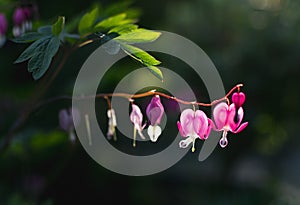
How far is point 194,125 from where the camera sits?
1131mm

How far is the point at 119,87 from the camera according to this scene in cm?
221

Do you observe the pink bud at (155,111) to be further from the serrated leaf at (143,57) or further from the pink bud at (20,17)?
the pink bud at (20,17)

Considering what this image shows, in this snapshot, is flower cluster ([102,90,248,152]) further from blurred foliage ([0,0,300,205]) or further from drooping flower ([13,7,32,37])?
blurred foliage ([0,0,300,205])

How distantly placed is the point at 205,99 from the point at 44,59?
1.47m

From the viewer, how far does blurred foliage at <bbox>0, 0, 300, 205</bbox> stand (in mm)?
2197

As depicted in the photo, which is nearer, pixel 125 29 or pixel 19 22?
pixel 125 29

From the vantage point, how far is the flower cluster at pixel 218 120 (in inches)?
43.6

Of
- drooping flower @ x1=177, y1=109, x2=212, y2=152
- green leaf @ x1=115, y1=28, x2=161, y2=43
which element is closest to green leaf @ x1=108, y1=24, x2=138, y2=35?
green leaf @ x1=115, y1=28, x2=161, y2=43

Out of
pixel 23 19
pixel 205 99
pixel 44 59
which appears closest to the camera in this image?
pixel 44 59

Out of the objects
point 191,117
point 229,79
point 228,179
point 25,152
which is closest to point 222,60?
point 229,79

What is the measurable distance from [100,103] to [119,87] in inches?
4.8

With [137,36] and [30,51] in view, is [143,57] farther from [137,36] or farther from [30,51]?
[30,51]

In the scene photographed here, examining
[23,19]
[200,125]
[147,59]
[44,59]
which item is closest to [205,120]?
[200,125]

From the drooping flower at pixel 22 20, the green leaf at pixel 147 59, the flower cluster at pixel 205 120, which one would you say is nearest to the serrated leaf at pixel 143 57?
the green leaf at pixel 147 59
